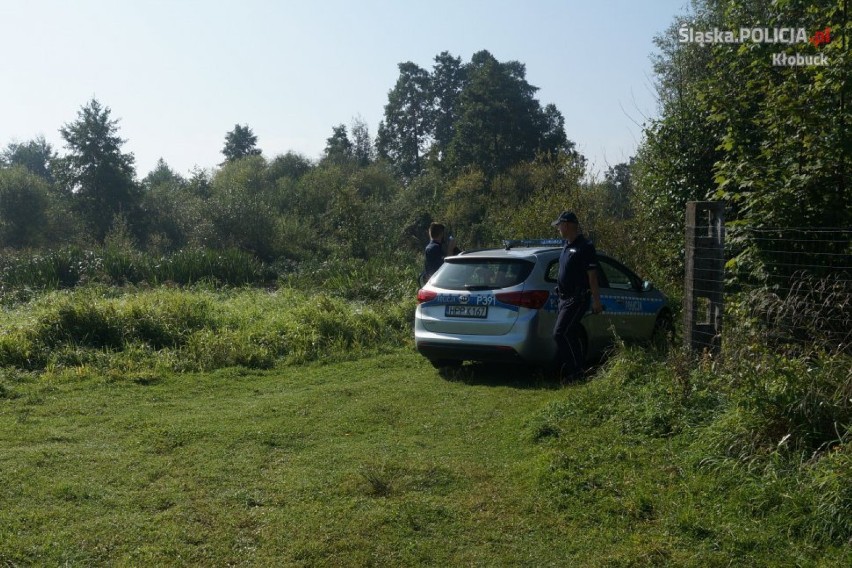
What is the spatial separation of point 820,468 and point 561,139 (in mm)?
53119

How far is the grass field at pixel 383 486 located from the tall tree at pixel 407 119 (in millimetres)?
67350

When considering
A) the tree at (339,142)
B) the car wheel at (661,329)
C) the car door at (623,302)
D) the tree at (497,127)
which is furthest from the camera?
the tree at (339,142)

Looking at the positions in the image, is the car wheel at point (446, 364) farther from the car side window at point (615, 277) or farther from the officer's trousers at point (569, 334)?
the car side window at point (615, 277)

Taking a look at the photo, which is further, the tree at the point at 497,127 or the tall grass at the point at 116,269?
the tree at the point at 497,127

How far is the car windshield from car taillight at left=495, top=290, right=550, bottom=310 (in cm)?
16

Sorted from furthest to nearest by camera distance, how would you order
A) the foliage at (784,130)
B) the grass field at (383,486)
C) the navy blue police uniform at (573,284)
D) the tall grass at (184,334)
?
the tall grass at (184,334), the navy blue police uniform at (573,284), the foliage at (784,130), the grass field at (383,486)

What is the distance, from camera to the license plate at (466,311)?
29.6ft

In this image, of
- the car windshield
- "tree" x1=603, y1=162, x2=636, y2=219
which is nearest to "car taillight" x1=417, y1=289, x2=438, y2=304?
the car windshield

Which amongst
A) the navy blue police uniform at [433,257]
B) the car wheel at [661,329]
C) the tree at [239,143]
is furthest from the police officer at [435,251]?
the tree at [239,143]

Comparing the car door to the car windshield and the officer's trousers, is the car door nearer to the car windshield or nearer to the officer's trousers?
the officer's trousers

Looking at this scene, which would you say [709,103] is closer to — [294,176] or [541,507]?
[541,507]

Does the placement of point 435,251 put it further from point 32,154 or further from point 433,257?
point 32,154

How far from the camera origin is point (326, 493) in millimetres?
5223

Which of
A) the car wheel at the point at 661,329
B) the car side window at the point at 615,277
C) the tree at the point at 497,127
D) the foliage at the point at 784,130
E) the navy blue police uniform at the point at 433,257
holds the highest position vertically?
the tree at the point at 497,127
